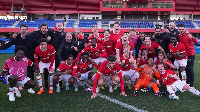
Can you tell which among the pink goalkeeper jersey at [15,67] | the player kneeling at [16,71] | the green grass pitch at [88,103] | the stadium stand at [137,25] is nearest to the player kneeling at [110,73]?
the green grass pitch at [88,103]

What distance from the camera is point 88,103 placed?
4629mm

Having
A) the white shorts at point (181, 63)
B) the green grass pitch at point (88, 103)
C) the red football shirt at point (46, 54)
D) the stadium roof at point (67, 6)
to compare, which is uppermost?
the stadium roof at point (67, 6)

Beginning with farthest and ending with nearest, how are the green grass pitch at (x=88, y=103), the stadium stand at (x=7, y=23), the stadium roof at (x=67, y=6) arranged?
the stadium roof at (x=67, y=6) < the stadium stand at (x=7, y=23) < the green grass pitch at (x=88, y=103)

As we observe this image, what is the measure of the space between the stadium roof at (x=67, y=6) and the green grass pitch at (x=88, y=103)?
3000 cm

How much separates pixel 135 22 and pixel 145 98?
2983 centimetres

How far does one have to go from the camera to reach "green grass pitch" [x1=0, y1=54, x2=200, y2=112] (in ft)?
13.9

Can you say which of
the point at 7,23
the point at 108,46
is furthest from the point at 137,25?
the point at 108,46

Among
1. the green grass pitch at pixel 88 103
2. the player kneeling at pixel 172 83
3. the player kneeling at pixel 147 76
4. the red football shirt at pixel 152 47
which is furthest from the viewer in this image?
the red football shirt at pixel 152 47

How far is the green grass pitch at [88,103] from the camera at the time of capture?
422 cm

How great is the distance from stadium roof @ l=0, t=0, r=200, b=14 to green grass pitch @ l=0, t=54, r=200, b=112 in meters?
30.0

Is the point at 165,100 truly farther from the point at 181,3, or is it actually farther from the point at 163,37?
the point at 181,3

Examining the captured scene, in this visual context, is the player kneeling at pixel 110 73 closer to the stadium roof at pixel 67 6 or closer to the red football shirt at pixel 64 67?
the red football shirt at pixel 64 67

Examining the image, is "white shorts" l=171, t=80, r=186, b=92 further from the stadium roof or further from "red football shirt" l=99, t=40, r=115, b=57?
the stadium roof

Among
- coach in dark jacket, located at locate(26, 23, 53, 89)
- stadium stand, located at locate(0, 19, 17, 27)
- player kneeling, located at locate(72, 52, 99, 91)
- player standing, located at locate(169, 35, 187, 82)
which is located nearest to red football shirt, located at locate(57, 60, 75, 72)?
player kneeling, located at locate(72, 52, 99, 91)
